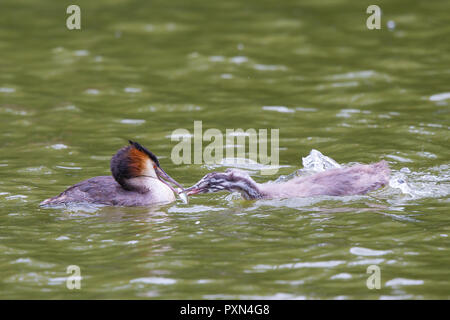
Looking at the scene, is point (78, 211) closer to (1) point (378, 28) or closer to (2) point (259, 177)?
(2) point (259, 177)

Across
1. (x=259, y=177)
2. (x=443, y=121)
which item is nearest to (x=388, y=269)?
(x=259, y=177)

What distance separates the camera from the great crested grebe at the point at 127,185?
1061cm

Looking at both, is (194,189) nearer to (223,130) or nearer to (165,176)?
(165,176)

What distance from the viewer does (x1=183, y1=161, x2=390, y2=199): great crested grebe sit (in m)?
10.7

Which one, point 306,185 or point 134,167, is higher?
point 134,167

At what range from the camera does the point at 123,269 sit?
8.38 metres

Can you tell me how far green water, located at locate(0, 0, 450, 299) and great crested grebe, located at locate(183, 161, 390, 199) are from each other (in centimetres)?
17

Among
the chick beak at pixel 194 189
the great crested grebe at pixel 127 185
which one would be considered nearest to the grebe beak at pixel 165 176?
the great crested grebe at pixel 127 185

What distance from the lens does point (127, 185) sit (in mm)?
10742

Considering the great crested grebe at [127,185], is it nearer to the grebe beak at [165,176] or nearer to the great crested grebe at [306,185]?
the grebe beak at [165,176]

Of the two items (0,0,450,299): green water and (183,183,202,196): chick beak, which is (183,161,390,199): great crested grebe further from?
(0,0,450,299): green water

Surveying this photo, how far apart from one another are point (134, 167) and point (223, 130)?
3862 mm

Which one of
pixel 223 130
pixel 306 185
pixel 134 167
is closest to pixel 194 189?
pixel 134 167

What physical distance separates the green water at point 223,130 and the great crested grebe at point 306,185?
17 centimetres
